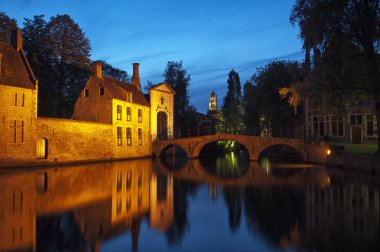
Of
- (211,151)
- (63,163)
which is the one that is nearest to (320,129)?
(211,151)

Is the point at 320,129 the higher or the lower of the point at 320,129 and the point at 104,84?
the lower

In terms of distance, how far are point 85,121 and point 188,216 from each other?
1879 centimetres

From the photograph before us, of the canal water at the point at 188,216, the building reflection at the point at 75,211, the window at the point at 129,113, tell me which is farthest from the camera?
the window at the point at 129,113

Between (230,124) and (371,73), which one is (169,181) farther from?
(230,124)

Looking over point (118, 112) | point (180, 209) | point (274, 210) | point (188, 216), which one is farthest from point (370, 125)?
point (188, 216)

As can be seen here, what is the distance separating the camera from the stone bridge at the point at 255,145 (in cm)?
2497

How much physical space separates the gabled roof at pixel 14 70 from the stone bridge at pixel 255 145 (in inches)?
579

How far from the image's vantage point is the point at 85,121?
2578 cm

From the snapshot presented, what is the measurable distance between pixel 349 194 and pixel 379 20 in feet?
28.7

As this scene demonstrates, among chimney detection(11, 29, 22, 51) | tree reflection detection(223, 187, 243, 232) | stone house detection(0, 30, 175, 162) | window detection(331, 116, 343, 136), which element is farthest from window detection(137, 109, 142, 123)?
tree reflection detection(223, 187, 243, 232)

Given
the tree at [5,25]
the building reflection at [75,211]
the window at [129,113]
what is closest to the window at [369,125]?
the window at [129,113]

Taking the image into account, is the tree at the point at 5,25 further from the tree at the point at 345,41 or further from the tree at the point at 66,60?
the tree at the point at 345,41

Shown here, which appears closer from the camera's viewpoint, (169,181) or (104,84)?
(169,181)

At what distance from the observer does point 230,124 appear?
160 feet
